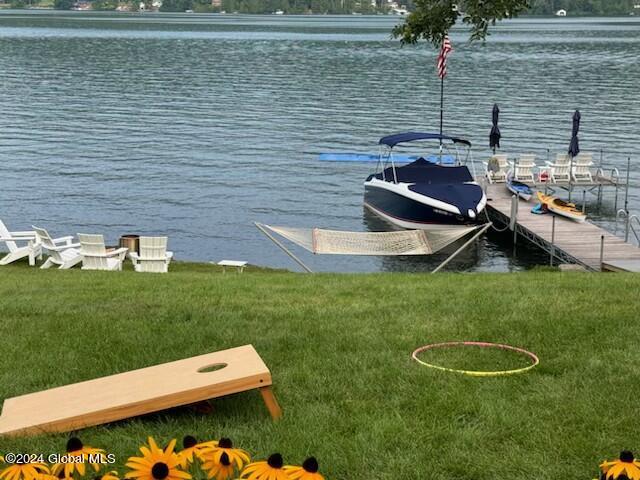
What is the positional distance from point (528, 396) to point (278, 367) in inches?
83.5

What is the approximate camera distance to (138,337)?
8.68 metres

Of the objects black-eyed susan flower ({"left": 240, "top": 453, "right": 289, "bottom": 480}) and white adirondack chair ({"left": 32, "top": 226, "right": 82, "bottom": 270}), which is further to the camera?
white adirondack chair ({"left": 32, "top": 226, "right": 82, "bottom": 270})

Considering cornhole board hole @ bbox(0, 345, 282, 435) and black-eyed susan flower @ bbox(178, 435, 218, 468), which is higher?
black-eyed susan flower @ bbox(178, 435, 218, 468)

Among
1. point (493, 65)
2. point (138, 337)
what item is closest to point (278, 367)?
point (138, 337)

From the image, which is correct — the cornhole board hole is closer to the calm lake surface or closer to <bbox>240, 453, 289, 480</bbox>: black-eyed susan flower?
<bbox>240, 453, 289, 480</bbox>: black-eyed susan flower

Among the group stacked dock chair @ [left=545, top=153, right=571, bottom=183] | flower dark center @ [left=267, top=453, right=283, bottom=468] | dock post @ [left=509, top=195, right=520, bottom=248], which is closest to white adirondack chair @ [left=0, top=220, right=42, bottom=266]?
dock post @ [left=509, top=195, right=520, bottom=248]

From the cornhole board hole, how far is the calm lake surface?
60.8 ft

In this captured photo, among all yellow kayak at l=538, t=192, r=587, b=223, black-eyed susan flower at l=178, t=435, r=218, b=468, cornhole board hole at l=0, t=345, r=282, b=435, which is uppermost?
black-eyed susan flower at l=178, t=435, r=218, b=468

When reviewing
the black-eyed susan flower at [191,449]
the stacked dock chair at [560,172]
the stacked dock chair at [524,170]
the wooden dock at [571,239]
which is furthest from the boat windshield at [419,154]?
the black-eyed susan flower at [191,449]

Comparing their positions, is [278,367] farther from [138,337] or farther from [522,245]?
[522,245]

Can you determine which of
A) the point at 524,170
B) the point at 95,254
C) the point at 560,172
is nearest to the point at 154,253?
the point at 95,254

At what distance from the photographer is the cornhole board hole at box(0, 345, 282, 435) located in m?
6.06

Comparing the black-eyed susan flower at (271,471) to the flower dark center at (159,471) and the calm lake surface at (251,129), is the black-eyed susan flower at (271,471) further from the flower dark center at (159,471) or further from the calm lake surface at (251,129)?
the calm lake surface at (251,129)

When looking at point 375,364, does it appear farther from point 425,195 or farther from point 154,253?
point 425,195
